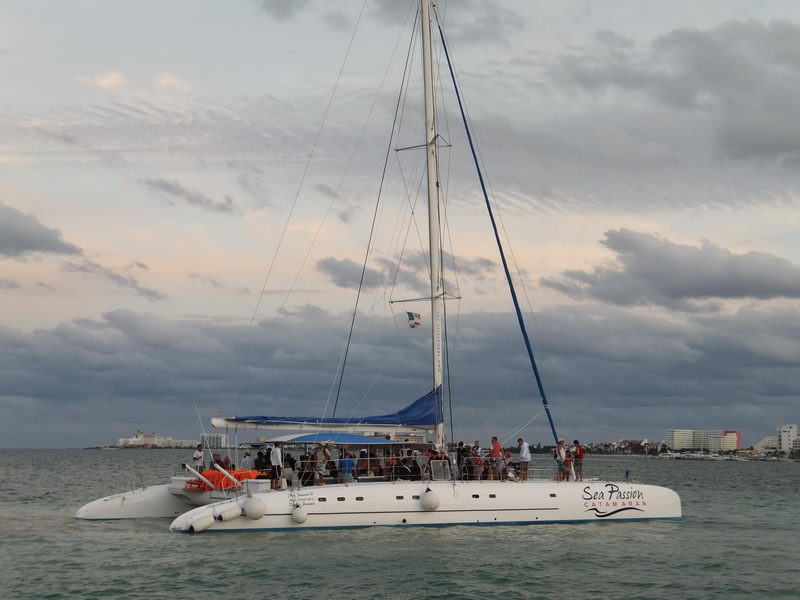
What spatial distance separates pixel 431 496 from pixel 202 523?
6.12 m

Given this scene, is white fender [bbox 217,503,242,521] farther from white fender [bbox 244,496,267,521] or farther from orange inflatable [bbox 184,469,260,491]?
orange inflatable [bbox 184,469,260,491]

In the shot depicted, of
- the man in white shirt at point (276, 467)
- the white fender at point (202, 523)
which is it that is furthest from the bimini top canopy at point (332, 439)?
the white fender at point (202, 523)

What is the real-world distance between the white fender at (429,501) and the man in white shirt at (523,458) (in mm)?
3395

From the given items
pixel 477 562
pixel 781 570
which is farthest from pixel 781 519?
pixel 477 562

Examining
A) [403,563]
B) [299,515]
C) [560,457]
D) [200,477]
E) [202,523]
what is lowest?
[403,563]

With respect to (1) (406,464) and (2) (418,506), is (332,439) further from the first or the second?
(2) (418,506)

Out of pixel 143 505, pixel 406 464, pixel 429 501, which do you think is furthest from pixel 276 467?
pixel 143 505

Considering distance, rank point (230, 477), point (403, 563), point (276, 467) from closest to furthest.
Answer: point (403, 563)
point (230, 477)
point (276, 467)

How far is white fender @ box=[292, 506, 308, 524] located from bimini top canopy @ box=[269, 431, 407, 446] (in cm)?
254

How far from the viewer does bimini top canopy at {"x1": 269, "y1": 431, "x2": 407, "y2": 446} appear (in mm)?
25859

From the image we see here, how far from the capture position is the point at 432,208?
27766mm

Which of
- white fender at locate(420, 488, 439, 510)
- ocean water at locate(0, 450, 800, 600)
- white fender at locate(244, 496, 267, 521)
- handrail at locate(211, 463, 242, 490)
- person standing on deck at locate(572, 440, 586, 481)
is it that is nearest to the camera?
ocean water at locate(0, 450, 800, 600)

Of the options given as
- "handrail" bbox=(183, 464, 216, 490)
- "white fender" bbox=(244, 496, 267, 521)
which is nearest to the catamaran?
"white fender" bbox=(244, 496, 267, 521)

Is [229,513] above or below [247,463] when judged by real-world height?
below
